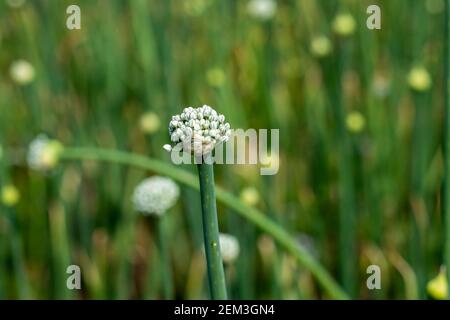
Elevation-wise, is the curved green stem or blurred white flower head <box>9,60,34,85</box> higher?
blurred white flower head <box>9,60,34,85</box>

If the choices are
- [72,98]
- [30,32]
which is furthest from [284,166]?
[30,32]

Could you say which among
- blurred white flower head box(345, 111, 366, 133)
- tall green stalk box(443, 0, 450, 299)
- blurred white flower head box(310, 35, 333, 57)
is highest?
blurred white flower head box(310, 35, 333, 57)

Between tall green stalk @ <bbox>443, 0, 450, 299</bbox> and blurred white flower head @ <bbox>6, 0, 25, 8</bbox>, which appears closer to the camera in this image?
tall green stalk @ <bbox>443, 0, 450, 299</bbox>

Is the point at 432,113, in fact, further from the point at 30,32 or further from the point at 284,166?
the point at 30,32

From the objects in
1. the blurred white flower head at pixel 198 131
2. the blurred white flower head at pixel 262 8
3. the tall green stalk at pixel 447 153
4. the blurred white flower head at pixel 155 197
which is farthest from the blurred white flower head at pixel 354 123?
the blurred white flower head at pixel 198 131

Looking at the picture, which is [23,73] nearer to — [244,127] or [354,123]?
[244,127]

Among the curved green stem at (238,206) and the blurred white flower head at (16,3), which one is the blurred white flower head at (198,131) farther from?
the blurred white flower head at (16,3)

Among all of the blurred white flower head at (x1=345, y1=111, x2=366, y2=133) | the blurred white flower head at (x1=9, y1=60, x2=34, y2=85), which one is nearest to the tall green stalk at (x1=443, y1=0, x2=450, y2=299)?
the blurred white flower head at (x1=345, y1=111, x2=366, y2=133)

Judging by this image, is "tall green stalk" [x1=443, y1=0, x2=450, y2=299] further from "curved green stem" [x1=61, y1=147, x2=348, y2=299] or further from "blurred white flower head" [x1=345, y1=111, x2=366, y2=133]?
"blurred white flower head" [x1=345, y1=111, x2=366, y2=133]
